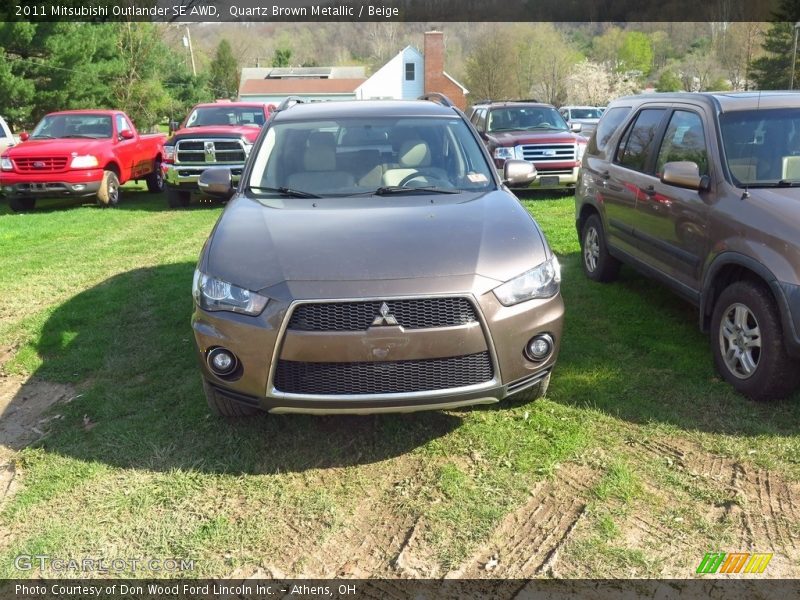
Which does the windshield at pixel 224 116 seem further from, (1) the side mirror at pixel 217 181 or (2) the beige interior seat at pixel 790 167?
(2) the beige interior seat at pixel 790 167

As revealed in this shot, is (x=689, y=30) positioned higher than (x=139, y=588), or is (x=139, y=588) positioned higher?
(x=689, y=30)

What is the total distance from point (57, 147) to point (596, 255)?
→ 402 inches

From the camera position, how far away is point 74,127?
1349cm

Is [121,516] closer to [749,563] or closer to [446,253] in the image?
[446,253]

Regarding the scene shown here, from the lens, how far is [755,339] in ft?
13.0

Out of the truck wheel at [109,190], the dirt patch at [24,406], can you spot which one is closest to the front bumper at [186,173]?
the truck wheel at [109,190]

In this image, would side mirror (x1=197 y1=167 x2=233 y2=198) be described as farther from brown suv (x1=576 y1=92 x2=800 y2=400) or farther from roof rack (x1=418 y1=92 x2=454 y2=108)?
brown suv (x1=576 y1=92 x2=800 y2=400)

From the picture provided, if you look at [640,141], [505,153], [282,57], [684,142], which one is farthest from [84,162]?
[282,57]

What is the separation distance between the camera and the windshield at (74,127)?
13312mm

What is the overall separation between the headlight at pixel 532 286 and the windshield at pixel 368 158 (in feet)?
3.50

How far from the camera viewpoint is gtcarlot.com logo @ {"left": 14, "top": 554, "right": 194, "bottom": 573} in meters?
2.76

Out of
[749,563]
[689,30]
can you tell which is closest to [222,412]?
[749,563]

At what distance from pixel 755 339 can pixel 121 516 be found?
356 cm

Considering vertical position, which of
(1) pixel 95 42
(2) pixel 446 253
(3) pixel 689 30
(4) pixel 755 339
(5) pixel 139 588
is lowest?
(5) pixel 139 588
